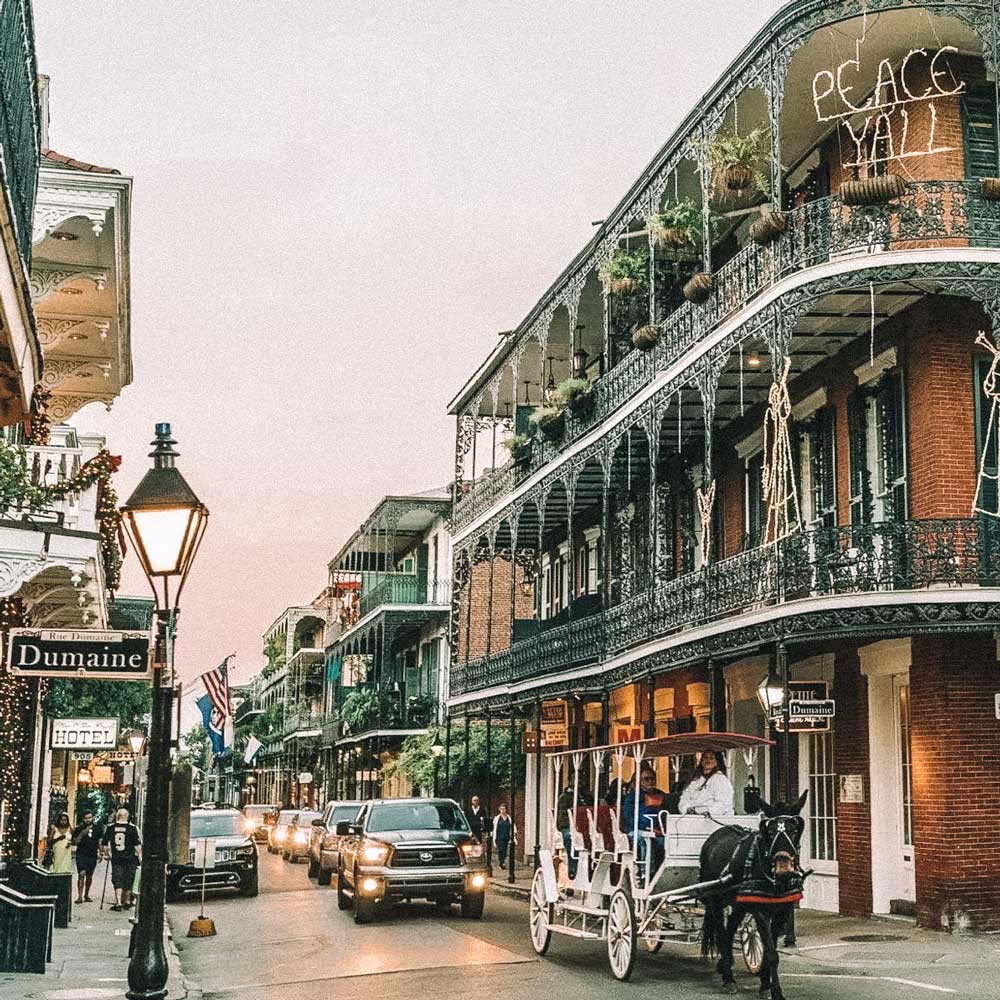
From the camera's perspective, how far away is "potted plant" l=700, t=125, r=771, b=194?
20.8m

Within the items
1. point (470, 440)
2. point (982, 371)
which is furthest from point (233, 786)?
point (982, 371)

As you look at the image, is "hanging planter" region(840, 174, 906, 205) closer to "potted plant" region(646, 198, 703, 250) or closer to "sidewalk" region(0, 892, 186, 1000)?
"potted plant" region(646, 198, 703, 250)

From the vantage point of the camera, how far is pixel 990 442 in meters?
18.4

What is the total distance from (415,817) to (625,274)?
9990 mm

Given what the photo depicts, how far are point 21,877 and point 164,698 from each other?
9.76 meters

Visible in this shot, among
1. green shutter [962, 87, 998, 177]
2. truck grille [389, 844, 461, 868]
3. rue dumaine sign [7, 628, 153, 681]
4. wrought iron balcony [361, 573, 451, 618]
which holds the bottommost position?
truck grille [389, 844, 461, 868]

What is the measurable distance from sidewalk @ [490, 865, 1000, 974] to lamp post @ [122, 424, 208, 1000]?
8.17m

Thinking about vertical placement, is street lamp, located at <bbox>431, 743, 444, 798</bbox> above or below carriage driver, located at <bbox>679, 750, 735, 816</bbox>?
above

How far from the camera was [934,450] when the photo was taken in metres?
18.2

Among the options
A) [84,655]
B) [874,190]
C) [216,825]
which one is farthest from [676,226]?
[84,655]

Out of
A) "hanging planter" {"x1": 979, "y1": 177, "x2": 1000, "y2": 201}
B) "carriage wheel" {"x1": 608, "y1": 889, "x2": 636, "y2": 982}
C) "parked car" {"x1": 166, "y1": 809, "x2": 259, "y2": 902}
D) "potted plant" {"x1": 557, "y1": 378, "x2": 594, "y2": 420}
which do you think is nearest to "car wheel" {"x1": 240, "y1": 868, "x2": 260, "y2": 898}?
"parked car" {"x1": 166, "y1": 809, "x2": 259, "y2": 902}

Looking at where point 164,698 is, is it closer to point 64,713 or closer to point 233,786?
point 64,713

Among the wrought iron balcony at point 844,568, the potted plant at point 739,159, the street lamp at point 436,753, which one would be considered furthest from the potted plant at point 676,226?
the street lamp at point 436,753

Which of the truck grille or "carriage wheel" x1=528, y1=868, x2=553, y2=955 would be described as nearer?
"carriage wheel" x1=528, y1=868, x2=553, y2=955
